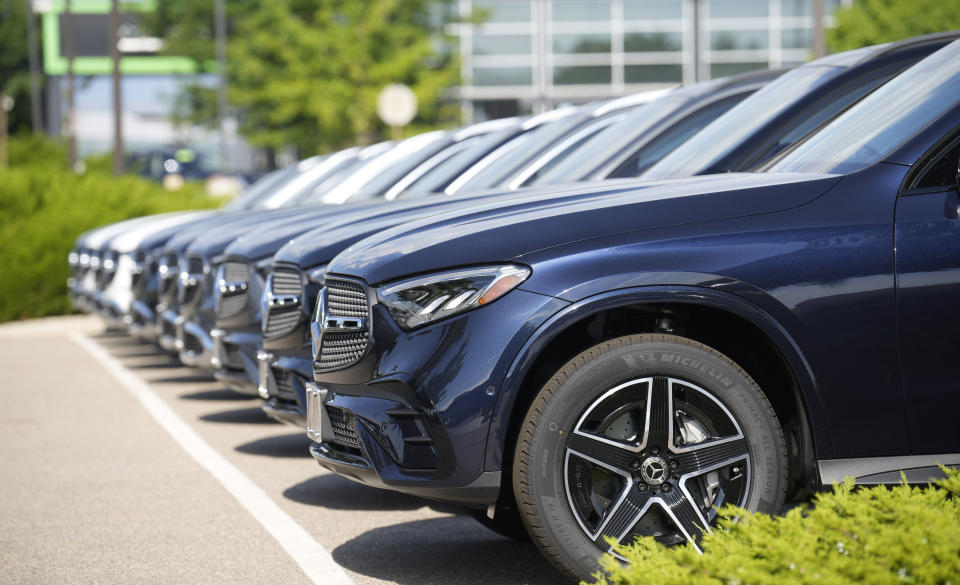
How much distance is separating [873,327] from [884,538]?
1185 millimetres

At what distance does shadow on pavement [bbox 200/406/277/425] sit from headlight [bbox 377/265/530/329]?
17.3 ft

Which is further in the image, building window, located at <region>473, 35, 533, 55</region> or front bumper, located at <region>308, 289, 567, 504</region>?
building window, located at <region>473, 35, 533, 55</region>

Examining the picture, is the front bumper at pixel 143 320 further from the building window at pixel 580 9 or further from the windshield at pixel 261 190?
the building window at pixel 580 9

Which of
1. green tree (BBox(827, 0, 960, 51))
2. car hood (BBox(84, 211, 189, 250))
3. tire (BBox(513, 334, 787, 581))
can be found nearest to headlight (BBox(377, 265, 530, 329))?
tire (BBox(513, 334, 787, 581))

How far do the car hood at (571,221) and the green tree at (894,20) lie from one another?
30248mm

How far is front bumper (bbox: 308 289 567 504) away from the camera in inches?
171

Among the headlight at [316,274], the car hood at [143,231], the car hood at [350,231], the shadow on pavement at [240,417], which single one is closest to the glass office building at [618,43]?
the car hood at [143,231]

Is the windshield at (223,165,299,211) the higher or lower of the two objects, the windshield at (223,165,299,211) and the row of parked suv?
the higher

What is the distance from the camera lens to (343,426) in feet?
15.8

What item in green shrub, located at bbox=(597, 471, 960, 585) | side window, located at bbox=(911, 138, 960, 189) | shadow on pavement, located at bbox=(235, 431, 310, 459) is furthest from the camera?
shadow on pavement, located at bbox=(235, 431, 310, 459)

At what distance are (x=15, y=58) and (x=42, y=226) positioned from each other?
6141cm

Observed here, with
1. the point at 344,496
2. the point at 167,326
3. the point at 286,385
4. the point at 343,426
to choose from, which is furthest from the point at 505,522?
the point at 167,326

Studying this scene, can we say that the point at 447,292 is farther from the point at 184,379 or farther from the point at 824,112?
the point at 184,379

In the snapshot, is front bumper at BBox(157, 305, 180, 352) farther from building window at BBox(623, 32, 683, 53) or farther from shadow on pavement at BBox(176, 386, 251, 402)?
building window at BBox(623, 32, 683, 53)
